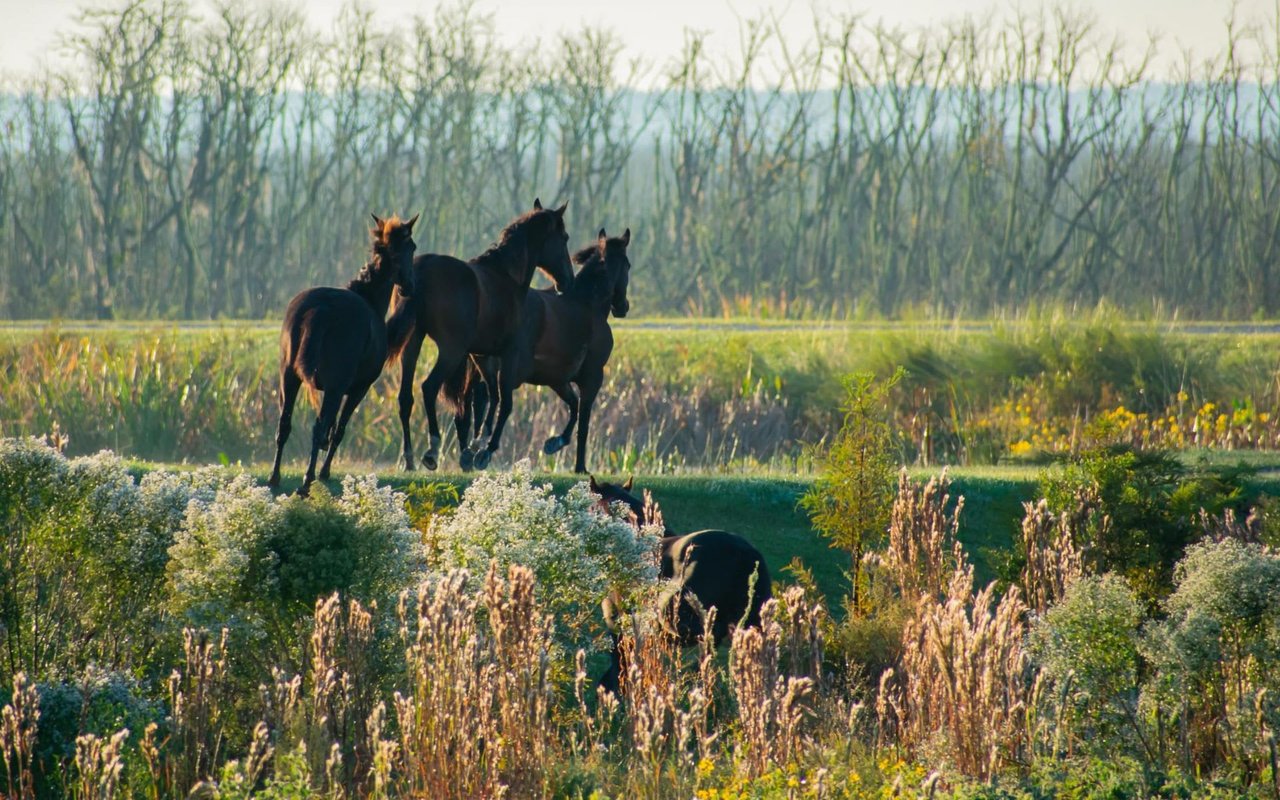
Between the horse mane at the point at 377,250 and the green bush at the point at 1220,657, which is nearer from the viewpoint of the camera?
the green bush at the point at 1220,657

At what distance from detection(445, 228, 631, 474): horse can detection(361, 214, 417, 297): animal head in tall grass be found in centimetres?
173

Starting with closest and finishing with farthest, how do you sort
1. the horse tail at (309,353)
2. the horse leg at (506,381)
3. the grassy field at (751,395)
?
the horse tail at (309,353) < the horse leg at (506,381) < the grassy field at (751,395)

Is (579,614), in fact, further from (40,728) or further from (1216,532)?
(1216,532)

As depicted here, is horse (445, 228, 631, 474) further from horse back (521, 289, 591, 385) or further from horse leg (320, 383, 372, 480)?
horse leg (320, 383, 372, 480)

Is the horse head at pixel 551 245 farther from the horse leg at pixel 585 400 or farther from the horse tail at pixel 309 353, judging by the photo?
the horse tail at pixel 309 353

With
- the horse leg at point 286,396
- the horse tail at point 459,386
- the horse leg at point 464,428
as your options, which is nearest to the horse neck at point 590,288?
the horse tail at point 459,386

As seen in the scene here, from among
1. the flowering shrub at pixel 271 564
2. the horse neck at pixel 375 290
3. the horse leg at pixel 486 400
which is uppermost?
the horse neck at pixel 375 290

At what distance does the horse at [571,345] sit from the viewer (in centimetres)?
1326

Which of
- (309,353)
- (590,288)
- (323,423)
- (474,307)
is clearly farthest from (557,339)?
(309,353)

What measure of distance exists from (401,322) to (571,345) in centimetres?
190

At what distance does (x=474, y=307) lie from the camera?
1232cm

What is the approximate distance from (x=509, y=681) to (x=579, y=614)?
2.55 metres

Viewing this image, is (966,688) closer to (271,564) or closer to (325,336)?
(271,564)

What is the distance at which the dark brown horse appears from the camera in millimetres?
10672
